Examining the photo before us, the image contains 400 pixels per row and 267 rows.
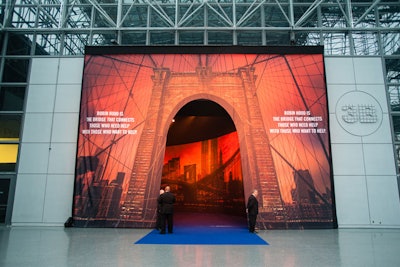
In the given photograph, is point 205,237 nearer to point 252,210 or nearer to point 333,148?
point 252,210

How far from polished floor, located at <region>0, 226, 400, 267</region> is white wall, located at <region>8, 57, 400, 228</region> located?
1.42 metres

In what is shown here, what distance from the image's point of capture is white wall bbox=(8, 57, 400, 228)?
33.8 ft

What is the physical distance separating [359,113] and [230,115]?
17.0 feet

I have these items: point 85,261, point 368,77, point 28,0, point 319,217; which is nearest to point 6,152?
point 28,0

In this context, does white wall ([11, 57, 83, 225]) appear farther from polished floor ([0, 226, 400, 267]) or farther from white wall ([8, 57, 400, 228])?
polished floor ([0, 226, 400, 267])

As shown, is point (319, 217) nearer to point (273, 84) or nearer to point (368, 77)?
point (273, 84)

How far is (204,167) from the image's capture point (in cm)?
1614

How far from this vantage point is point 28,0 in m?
12.1

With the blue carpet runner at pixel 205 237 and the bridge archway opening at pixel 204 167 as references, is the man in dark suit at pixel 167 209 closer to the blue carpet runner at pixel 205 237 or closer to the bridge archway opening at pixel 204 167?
the blue carpet runner at pixel 205 237

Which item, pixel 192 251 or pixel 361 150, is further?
pixel 361 150

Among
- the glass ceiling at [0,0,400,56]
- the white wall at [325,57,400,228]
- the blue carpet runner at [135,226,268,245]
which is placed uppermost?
the glass ceiling at [0,0,400,56]

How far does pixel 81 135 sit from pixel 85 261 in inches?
244

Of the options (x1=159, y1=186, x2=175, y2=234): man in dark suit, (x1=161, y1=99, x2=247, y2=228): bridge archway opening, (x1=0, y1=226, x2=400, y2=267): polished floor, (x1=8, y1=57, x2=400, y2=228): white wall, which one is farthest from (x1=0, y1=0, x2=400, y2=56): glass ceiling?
(x1=0, y1=226, x2=400, y2=267): polished floor

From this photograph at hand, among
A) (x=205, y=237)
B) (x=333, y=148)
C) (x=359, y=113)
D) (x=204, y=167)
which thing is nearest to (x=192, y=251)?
(x=205, y=237)
